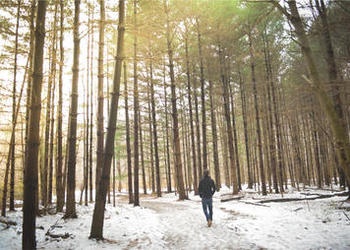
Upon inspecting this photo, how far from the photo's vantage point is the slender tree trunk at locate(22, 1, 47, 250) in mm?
4422

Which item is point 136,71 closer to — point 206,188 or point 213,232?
point 206,188

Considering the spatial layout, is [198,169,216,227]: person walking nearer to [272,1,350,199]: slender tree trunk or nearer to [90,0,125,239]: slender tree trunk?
[90,0,125,239]: slender tree trunk

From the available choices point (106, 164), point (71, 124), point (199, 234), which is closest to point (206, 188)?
point (199, 234)

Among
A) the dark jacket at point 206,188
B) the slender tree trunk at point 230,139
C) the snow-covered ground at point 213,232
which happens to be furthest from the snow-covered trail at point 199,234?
the slender tree trunk at point 230,139

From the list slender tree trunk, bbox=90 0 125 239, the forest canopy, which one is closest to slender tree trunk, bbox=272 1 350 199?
the forest canopy

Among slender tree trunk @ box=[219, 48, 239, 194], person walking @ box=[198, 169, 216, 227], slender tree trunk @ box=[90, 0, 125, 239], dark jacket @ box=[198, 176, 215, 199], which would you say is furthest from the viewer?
slender tree trunk @ box=[219, 48, 239, 194]

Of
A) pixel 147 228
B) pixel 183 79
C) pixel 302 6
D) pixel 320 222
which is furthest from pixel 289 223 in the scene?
pixel 183 79

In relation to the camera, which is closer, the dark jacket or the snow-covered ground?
the snow-covered ground

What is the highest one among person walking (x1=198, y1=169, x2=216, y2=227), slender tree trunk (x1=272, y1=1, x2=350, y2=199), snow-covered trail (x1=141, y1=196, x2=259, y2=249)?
slender tree trunk (x1=272, y1=1, x2=350, y2=199)

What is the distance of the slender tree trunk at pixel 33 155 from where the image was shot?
4.42 meters

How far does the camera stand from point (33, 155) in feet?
14.8

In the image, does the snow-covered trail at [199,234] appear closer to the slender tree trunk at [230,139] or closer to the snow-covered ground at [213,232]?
the snow-covered ground at [213,232]

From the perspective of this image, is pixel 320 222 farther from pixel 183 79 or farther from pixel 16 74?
pixel 183 79

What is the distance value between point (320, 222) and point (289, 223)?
34.6 inches
